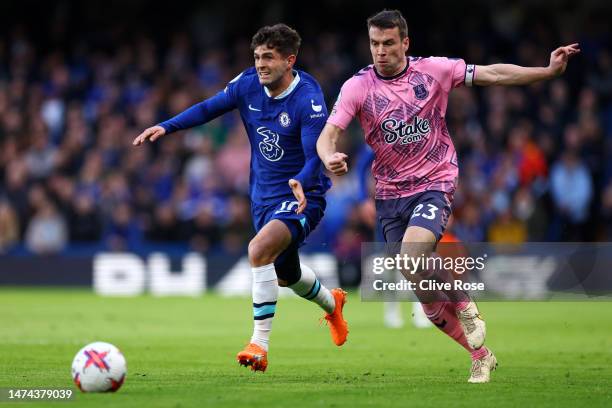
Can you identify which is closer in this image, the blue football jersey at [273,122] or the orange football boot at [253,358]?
the orange football boot at [253,358]

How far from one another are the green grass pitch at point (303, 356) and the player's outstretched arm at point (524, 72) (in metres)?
2.38

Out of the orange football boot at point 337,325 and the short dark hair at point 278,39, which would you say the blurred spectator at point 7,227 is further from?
→ the short dark hair at point 278,39

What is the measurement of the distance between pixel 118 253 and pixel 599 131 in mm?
9358

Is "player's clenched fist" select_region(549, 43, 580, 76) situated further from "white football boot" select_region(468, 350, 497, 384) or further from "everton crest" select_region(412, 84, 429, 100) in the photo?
"white football boot" select_region(468, 350, 497, 384)

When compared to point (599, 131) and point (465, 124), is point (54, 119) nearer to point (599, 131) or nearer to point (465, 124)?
point (465, 124)

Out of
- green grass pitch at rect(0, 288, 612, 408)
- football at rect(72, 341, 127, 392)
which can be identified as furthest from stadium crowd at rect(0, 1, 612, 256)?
football at rect(72, 341, 127, 392)

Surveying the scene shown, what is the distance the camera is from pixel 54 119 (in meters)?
25.1

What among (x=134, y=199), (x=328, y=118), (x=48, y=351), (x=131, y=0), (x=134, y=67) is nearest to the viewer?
(x=328, y=118)

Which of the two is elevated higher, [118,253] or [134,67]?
[134,67]

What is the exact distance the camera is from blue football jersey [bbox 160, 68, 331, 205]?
10188mm

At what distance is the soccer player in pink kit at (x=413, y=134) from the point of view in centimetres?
948

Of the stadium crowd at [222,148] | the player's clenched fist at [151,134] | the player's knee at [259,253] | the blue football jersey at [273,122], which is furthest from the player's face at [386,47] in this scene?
the stadium crowd at [222,148]

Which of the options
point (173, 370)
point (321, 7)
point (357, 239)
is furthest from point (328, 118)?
point (321, 7)

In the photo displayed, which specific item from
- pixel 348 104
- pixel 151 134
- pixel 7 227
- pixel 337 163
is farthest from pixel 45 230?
pixel 337 163
